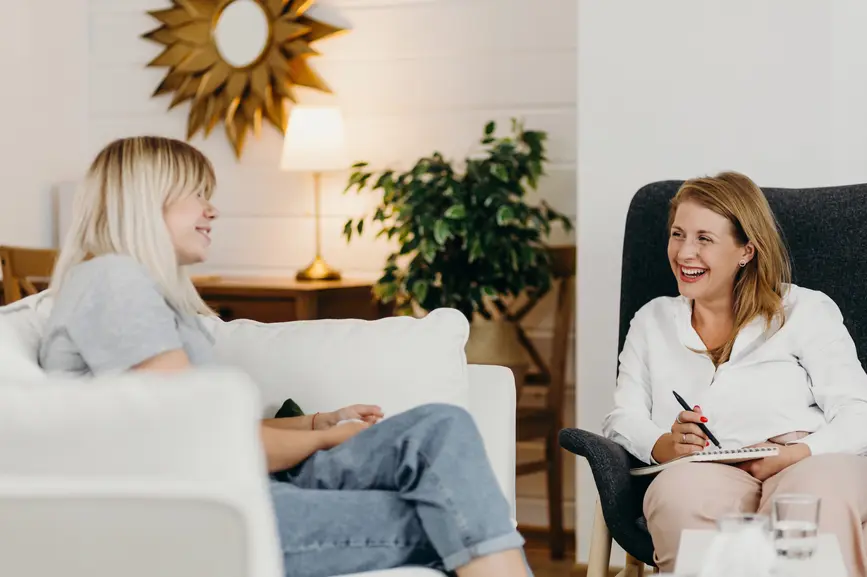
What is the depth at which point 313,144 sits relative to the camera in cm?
378

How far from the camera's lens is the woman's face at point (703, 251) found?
2240mm

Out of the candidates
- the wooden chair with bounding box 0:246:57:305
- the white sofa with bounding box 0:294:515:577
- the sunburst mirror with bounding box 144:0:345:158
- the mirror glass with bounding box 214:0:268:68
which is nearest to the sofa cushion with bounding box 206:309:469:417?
the white sofa with bounding box 0:294:515:577

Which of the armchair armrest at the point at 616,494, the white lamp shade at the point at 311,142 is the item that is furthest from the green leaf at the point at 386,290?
the armchair armrest at the point at 616,494

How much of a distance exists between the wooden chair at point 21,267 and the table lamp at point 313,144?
0.86 metres

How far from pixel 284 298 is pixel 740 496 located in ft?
6.39

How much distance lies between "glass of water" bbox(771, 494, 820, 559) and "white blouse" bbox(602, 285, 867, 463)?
0.67 m

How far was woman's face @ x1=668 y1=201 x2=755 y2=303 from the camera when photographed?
2.24 metres

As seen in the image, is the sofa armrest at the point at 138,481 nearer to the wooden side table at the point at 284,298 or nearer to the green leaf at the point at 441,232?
the green leaf at the point at 441,232

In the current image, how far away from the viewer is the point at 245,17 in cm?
408

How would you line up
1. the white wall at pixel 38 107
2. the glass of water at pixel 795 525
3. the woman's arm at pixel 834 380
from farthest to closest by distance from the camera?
the white wall at pixel 38 107 → the woman's arm at pixel 834 380 → the glass of water at pixel 795 525

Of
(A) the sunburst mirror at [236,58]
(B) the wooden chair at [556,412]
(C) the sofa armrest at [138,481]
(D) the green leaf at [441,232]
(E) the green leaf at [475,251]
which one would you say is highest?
(A) the sunburst mirror at [236,58]

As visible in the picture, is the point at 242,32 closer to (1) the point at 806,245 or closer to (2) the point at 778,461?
(1) the point at 806,245

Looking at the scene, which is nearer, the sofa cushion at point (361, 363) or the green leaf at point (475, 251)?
the sofa cushion at point (361, 363)

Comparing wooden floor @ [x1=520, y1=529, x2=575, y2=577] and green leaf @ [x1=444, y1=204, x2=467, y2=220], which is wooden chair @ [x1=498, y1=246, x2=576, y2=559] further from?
green leaf @ [x1=444, y1=204, x2=467, y2=220]
